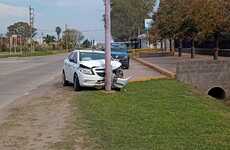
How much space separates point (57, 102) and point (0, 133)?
569cm

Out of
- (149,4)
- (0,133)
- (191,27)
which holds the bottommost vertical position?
(0,133)

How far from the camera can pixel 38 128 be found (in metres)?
11.6

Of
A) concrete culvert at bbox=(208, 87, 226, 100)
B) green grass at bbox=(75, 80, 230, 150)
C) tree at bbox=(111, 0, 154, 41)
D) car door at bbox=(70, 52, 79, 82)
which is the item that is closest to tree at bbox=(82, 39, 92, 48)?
tree at bbox=(111, 0, 154, 41)

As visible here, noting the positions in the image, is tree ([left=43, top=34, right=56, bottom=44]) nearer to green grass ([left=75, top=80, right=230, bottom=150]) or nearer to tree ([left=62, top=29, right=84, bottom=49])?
tree ([left=62, top=29, right=84, bottom=49])

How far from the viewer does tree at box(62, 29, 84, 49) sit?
15662 centimetres

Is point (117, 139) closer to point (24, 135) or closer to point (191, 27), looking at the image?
point (24, 135)

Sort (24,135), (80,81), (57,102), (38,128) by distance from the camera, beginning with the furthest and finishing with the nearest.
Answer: (80,81)
(57,102)
(38,128)
(24,135)

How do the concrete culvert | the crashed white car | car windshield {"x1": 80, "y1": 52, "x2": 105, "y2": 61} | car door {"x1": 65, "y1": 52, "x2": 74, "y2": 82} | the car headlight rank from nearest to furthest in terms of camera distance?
1. the crashed white car
2. the car headlight
3. car windshield {"x1": 80, "y1": 52, "x2": 105, "y2": 61}
4. car door {"x1": 65, "y1": 52, "x2": 74, "y2": 82}
5. the concrete culvert

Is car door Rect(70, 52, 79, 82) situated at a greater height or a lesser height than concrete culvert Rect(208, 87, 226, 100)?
greater

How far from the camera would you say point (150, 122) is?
11.6 metres

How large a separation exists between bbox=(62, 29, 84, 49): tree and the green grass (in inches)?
5367

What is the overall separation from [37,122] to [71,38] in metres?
152

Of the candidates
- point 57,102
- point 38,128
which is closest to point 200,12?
point 57,102

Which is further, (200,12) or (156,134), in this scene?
(200,12)
